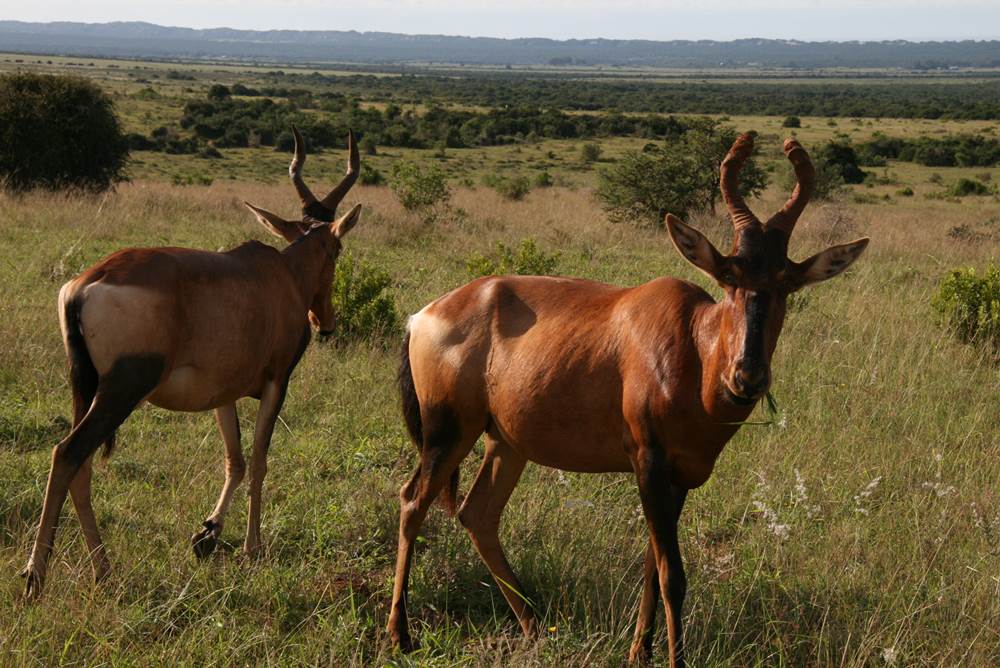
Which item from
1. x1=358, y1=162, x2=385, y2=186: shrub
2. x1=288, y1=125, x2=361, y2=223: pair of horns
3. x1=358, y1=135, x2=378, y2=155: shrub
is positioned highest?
x1=288, y1=125, x2=361, y2=223: pair of horns

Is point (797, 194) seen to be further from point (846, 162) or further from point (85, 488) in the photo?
point (846, 162)

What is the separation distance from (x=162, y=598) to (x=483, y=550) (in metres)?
1.58

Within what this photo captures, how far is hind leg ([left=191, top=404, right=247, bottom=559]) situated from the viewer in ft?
18.0

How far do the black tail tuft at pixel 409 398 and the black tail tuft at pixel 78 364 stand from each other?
1.47 metres

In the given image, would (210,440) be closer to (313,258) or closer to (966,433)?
(313,258)

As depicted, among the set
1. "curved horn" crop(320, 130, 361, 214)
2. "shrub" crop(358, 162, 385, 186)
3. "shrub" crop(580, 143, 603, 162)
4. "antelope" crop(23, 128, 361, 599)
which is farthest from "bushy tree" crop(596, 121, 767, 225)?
"shrub" crop(580, 143, 603, 162)

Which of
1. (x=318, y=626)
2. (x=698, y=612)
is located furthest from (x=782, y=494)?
(x=318, y=626)

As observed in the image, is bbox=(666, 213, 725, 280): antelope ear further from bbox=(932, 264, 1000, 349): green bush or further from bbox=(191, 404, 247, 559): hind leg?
bbox=(932, 264, 1000, 349): green bush

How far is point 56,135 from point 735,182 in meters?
21.4

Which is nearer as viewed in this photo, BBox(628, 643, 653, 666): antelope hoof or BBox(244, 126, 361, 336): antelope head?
BBox(628, 643, 653, 666): antelope hoof

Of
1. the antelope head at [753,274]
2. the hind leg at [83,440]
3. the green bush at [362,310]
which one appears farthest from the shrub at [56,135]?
the antelope head at [753,274]

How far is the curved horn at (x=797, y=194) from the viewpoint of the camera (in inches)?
163

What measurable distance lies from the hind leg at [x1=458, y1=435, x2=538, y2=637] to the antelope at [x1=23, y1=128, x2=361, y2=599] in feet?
4.28

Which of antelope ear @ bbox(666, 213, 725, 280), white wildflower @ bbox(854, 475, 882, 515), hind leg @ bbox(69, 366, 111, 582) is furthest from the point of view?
white wildflower @ bbox(854, 475, 882, 515)
